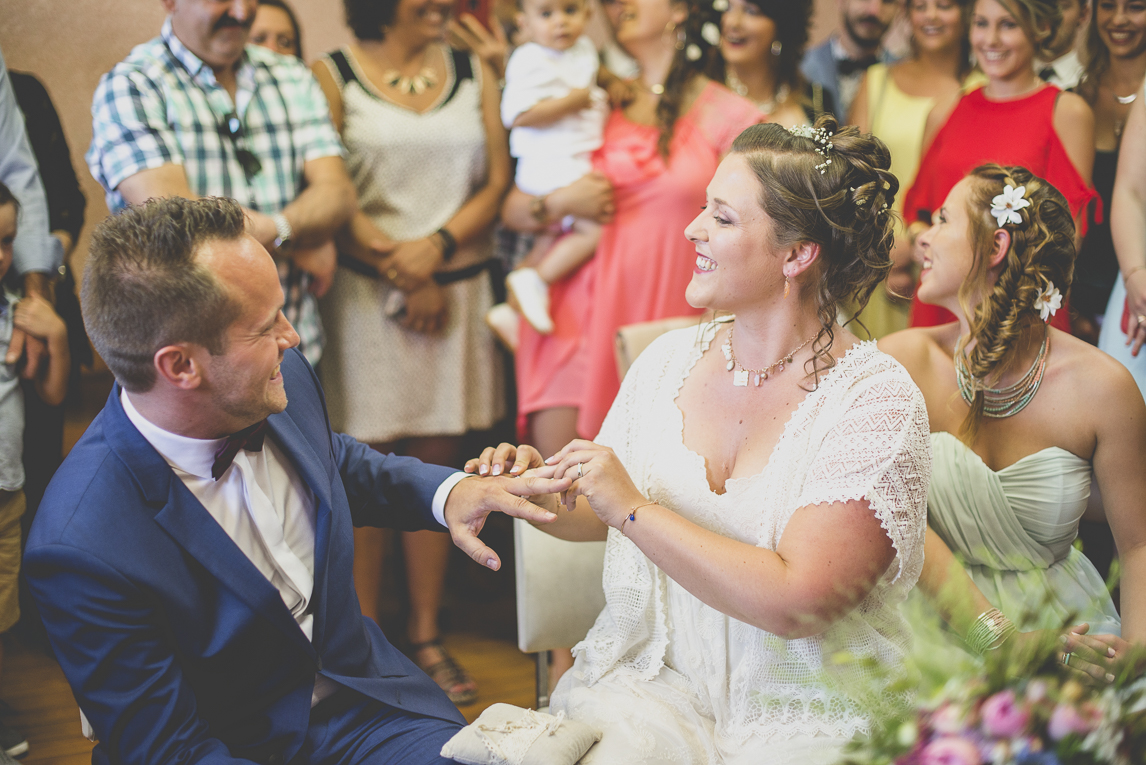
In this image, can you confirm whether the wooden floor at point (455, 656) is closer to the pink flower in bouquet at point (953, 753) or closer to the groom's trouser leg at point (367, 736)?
the groom's trouser leg at point (367, 736)

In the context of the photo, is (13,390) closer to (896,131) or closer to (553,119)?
(553,119)

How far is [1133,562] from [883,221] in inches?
35.8

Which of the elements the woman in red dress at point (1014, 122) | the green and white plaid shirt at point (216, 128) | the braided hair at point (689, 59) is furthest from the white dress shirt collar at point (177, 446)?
the woman in red dress at point (1014, 122)

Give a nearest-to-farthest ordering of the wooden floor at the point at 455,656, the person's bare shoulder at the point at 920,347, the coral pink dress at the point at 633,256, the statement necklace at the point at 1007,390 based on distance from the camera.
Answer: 1. the statement necklace at the point at 1007,390
2. the person's bare shoulder at the point at 920,347
3. the wooden floor at the point at 455,656
4. the coral pink dress at the point at 633,256

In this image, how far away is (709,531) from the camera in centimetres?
171

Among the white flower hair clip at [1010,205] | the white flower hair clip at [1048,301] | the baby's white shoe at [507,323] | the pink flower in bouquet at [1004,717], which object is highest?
the white flower hair clip at [1010,205]

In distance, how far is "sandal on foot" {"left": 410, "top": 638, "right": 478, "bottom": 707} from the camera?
2986 millimetres

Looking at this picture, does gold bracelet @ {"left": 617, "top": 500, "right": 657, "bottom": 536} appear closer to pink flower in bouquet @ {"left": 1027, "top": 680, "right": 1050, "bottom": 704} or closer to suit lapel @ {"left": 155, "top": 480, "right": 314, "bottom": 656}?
suit lapel @ {"left": 155, "top": 480, "right": 314, "bottom": 656}

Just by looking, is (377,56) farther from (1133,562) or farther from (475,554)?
(1133,562)

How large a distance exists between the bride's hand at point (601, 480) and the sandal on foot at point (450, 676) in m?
1.47

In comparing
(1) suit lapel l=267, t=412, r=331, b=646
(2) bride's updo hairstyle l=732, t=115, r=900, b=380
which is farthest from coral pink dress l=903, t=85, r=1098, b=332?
(1) suit lapel l=267, t=412, r=331, b=646

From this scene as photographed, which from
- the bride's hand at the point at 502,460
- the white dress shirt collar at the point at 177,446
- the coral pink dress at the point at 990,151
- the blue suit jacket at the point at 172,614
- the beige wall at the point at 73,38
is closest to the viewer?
the blue suit jacket at the point at 172,614

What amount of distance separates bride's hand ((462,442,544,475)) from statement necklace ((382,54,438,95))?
169cm

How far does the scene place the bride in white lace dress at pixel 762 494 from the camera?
63.8 inches
